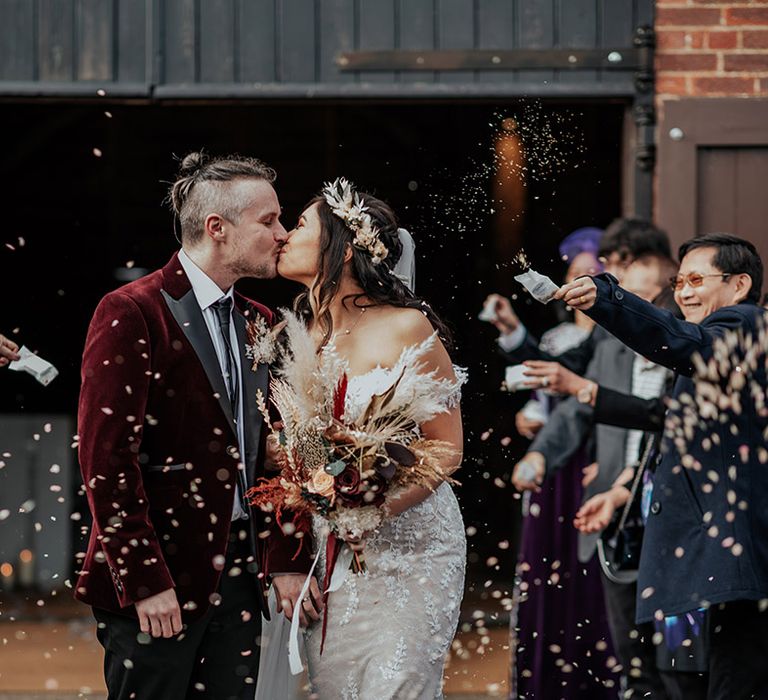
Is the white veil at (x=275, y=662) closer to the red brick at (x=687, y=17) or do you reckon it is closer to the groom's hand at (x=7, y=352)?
the groom's hand at (x=7, y=352)

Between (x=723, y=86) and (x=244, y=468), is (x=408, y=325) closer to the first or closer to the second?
(x=244, y=468)

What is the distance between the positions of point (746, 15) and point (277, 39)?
6.66ft

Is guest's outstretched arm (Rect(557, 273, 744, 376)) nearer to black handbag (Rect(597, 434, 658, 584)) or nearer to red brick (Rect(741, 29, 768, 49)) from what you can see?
black handbag (Rect(597, 434, 658, 584))

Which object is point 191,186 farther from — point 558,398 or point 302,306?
point 558,398

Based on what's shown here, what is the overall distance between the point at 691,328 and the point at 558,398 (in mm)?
2104

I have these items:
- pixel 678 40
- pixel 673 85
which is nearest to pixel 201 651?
pixel 673 85

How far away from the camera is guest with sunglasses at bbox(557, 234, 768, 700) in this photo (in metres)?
4.27

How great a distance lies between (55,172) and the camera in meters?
10.4

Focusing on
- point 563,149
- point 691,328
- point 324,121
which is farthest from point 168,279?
point 324,121

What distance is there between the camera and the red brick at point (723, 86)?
6141mm

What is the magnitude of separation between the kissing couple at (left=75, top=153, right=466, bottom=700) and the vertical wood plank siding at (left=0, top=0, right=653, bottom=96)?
215cm

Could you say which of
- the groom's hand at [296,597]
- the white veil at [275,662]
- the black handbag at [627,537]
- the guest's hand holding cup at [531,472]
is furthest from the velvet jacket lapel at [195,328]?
the guest's hand holding cup at [531,472]

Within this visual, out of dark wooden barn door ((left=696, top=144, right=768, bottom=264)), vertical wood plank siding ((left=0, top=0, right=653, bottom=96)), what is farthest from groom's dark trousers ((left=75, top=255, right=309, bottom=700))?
dark wooden barn door ((left=696, top=144, right=768, bottom=264))

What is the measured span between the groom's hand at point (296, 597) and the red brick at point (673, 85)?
3.16 metres
